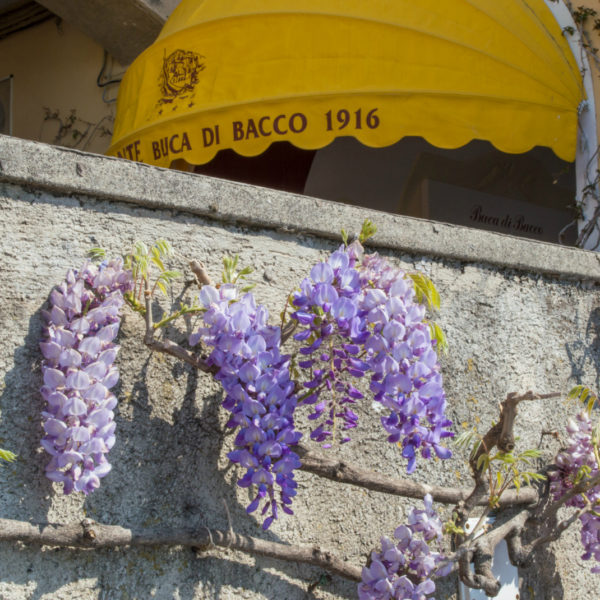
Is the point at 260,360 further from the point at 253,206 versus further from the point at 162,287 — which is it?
the point at 253,206

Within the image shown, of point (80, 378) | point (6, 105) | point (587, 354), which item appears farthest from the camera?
point (6, 105)

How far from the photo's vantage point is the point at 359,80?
11.8ft

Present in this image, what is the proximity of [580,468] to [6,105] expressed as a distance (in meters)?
5.70

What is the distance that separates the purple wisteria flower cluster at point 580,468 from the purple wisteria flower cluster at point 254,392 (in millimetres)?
939

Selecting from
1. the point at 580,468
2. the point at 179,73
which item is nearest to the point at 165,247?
the point at 580,468

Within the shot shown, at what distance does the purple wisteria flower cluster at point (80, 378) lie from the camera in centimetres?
154

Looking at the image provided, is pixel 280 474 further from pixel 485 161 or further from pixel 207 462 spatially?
pixel 485 161

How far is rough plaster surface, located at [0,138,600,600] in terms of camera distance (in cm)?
168

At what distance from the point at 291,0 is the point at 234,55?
365 millimetres

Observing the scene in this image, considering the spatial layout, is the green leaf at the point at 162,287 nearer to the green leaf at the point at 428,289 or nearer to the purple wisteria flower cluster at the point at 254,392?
the purple wisteria flower cluster at the point at 254,392

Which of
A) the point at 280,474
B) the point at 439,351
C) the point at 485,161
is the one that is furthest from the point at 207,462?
the point at 485,161

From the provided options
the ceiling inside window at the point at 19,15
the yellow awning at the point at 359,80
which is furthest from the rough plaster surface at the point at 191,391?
the ceiling inside window at the point at 19,15

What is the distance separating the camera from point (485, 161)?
18.6ft

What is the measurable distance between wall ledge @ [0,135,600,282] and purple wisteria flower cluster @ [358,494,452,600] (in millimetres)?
740
